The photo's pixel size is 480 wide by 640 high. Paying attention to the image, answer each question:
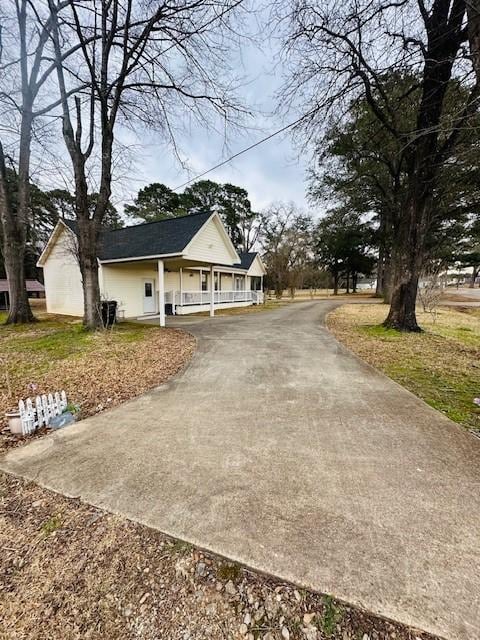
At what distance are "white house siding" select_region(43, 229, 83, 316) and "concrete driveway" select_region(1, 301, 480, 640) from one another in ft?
43.5

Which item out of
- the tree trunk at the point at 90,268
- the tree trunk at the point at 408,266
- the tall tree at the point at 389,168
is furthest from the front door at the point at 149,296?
the tree trunk at the point at 408,266

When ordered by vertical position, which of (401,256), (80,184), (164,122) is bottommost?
(401,256)

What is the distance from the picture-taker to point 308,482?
2.34 meters

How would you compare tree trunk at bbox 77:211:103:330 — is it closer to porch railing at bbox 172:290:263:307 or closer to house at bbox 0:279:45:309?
porch railing at bbox 172:290:263:307

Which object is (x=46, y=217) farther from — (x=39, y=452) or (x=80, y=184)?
(x=39, y=452)

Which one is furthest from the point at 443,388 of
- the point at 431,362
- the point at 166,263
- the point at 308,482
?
the point at 166,263

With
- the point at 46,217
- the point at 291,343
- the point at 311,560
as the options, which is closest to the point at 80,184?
the point at 291,343

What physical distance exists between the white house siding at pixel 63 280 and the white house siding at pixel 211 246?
282 inches

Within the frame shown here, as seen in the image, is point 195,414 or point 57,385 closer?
point 195,414

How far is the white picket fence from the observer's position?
3270 millimetres

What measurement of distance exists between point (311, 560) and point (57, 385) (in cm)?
476

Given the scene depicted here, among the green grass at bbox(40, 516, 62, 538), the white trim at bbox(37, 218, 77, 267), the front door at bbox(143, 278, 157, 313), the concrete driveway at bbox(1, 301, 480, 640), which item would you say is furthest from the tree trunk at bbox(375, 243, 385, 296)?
the green grass at bbox(40, 516, 62, 538)

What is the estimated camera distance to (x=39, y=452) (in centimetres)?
285

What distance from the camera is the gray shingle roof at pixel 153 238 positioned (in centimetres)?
1127
